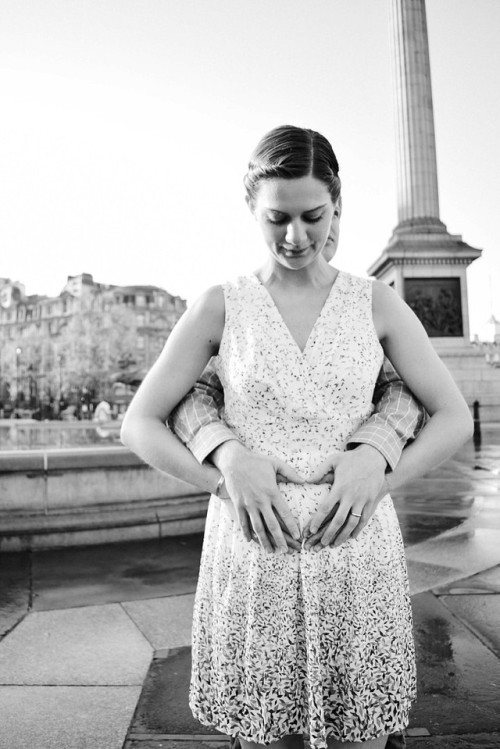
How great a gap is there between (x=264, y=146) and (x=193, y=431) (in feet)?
2.21

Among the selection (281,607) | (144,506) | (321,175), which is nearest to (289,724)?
(281,607)

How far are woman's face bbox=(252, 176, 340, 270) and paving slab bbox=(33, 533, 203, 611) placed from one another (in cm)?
338

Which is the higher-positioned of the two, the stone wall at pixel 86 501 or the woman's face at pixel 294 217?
the woman's face at pixel 294 217

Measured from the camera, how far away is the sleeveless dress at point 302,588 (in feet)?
4.63

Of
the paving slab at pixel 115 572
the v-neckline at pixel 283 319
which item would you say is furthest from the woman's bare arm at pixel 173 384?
the paving slab at pixel 115 572

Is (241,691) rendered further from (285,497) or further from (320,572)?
(285,497)

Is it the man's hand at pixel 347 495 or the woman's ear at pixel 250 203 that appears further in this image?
the woman's ear at pixel 250 203

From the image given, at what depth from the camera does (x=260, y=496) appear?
1.32 meters

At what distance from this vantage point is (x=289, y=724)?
55.5 inches

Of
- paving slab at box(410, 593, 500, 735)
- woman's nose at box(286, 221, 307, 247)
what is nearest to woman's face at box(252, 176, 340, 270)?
woman's nose at box(286, 221, 307, 247)

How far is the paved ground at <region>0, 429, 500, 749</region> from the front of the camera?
8.13 feet

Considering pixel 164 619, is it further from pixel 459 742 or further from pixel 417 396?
pixel 417 396

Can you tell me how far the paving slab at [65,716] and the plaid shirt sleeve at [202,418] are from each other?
59.1 inches

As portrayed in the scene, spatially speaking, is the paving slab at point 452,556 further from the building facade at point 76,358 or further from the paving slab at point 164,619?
the building facade at point 76,358
